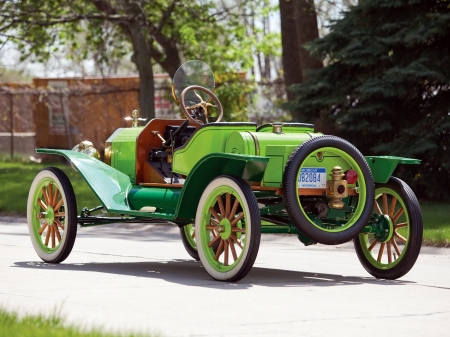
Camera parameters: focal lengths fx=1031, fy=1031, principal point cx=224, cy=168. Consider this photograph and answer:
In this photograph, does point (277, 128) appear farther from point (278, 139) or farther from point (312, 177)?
point (312, 177)

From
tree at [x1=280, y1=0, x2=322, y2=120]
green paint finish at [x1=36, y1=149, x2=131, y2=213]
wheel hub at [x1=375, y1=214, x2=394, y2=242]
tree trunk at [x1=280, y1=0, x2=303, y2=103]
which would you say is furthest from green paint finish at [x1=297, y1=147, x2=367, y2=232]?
tree trunk at [x1=280, y1=0, x2=303, y2=103]

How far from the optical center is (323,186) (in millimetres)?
8945

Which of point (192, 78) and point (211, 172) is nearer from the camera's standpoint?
point (211, 172)

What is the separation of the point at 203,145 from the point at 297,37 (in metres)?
13.2

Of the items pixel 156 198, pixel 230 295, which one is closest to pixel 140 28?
pixel 156 198

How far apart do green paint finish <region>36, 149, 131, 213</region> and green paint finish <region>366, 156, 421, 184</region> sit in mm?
2446

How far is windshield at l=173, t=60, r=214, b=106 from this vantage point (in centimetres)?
1096

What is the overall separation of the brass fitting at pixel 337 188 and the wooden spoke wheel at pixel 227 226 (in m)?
0.79

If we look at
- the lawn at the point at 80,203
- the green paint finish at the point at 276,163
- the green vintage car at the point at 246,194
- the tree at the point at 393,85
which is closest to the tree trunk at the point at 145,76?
the lawn at the point at 80,203

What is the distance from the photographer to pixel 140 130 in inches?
434

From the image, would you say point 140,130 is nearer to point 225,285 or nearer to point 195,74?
point 195,74

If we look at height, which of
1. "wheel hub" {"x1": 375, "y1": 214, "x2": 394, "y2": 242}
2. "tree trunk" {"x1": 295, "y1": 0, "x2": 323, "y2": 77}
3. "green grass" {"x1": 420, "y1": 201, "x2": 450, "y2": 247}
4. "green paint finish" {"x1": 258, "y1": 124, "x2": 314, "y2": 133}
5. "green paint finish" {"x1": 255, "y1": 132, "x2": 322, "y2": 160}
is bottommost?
"green grass" {"x1": 420, "y1": 201, "x2": 450, "y2": 247}

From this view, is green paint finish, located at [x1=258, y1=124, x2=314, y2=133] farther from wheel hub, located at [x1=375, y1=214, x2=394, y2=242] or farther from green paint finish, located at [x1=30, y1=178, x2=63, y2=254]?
green paint finish, located at [x1=30, y1=178, x2=63, y2=254]

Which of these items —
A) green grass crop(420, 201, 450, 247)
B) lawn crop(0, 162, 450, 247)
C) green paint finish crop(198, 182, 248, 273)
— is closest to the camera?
green paint finish crop(198, 182, 248, 273)
